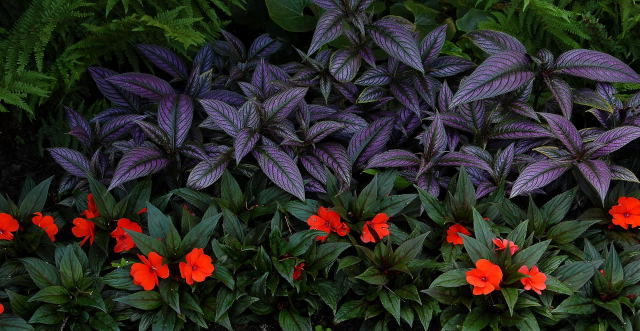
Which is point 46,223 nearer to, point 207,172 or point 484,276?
point 207,172

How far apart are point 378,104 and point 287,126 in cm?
46

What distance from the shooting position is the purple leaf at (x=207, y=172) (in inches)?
99.8

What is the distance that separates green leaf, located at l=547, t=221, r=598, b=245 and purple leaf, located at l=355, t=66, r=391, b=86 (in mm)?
911

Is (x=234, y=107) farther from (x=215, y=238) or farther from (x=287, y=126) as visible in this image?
(x=215, y=238)

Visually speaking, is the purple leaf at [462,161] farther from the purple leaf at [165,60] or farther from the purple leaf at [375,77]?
the purple leaf at [165,60]

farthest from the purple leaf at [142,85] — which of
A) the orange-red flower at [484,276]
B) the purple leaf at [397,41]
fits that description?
the orange-red flower at [484,276]

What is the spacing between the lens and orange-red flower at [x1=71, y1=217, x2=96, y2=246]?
98.5 inches

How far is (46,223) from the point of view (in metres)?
2.56

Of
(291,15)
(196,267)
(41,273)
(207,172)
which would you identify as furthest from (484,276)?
(291,15)

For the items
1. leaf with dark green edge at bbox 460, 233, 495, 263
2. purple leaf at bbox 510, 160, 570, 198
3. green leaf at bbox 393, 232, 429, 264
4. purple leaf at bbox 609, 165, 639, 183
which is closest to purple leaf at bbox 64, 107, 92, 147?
green leaf at bbox 393, 232, 429, 264

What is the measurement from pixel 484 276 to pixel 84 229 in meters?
1.45

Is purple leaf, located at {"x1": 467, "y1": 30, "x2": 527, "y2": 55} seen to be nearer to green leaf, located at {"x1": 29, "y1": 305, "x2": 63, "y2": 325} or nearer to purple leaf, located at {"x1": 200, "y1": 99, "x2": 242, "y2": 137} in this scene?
purple leaf, located at {"x1": 200, "y1": 99, "x2": 242, "y2": 137}

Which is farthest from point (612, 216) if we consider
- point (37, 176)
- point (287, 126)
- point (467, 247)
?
point (37, 176)

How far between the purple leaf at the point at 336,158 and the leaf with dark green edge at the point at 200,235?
0.51 m
